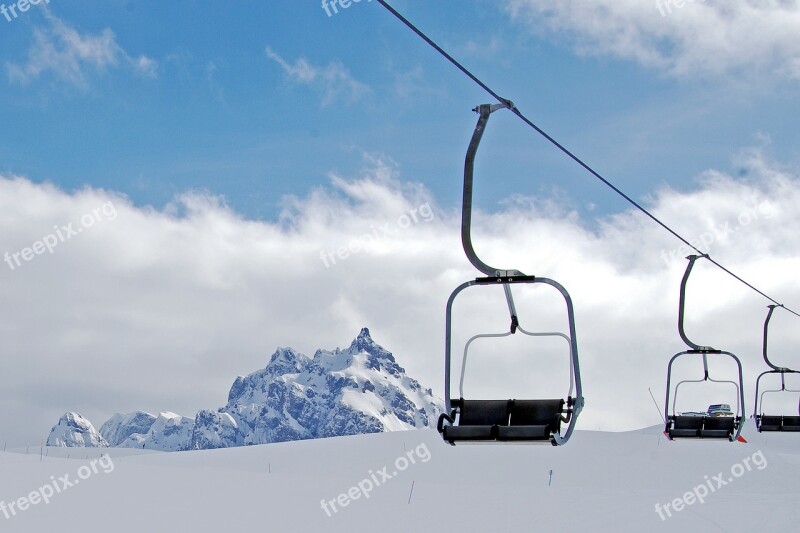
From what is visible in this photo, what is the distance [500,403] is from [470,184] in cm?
339

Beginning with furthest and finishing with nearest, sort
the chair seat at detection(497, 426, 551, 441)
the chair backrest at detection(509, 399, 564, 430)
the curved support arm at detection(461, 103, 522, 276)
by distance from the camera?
the chair backrest at detection(509, 399, 564, 430), the chair seat at detection(497, 426, 551, 441), the curved support arm at detection(461, 103, 522, 276)

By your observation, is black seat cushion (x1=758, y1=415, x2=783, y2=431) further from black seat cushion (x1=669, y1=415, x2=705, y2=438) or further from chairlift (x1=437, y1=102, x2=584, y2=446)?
chairlift (x1=437, y1=102, x2=584, y2=446)

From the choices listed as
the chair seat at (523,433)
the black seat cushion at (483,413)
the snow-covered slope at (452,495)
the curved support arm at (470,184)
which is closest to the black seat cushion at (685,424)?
the black seat cushion at (483,413)

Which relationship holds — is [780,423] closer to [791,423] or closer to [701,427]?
[791,423]

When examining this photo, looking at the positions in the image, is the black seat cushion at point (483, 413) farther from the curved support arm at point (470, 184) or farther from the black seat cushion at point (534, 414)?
the curved support arm at point (470, 184)

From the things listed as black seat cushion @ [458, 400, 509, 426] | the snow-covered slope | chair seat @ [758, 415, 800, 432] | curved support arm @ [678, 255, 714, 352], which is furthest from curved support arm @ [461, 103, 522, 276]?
the snow-covered slope

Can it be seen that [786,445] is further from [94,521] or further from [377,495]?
[94,521]

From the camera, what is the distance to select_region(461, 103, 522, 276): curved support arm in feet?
30.5

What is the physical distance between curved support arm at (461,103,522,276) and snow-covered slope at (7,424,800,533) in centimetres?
2525

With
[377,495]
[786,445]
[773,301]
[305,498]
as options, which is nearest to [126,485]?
[305,498]

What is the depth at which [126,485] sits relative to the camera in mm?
43188

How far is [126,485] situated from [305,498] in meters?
8.46

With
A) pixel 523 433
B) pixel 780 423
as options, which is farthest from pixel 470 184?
pixel 780 423

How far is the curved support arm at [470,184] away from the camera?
9281 millimetres
